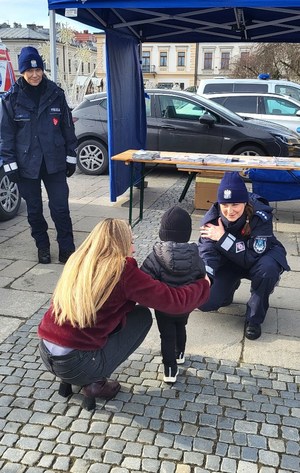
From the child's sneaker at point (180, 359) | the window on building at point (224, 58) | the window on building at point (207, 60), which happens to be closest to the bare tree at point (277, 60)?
the child's sneaker at point (180, 359)

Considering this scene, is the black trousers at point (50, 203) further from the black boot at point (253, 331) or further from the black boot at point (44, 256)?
the black boot at point (253, 331)

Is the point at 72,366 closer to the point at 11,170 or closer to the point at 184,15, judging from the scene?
the point at 11,170

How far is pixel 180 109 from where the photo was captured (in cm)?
898

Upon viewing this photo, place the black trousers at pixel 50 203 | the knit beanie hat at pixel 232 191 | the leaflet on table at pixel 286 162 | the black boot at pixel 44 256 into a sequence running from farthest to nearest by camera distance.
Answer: the leaflet on table at pixel 286 162 < the black boot at pixel 44 256 < the black trousers at pixel 50 203 < the knit beanie hat at pixel 232 191

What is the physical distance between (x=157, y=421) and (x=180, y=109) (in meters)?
7.23

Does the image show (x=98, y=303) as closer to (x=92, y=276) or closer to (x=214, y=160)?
(x=92, y=276)

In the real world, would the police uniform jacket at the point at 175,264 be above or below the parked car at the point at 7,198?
above

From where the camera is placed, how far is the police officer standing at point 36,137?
4.44 meters

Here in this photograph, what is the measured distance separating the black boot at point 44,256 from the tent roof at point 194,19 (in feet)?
8.65

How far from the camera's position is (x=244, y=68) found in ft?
135

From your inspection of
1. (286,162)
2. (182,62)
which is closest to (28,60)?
Answer: (286,162)

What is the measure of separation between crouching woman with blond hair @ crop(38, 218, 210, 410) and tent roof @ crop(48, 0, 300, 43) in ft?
11.4

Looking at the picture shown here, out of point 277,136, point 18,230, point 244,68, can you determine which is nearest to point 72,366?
point 18,230

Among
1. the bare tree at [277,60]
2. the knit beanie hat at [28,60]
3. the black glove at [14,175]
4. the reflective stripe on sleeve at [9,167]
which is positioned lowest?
the black glove at [14,175]
